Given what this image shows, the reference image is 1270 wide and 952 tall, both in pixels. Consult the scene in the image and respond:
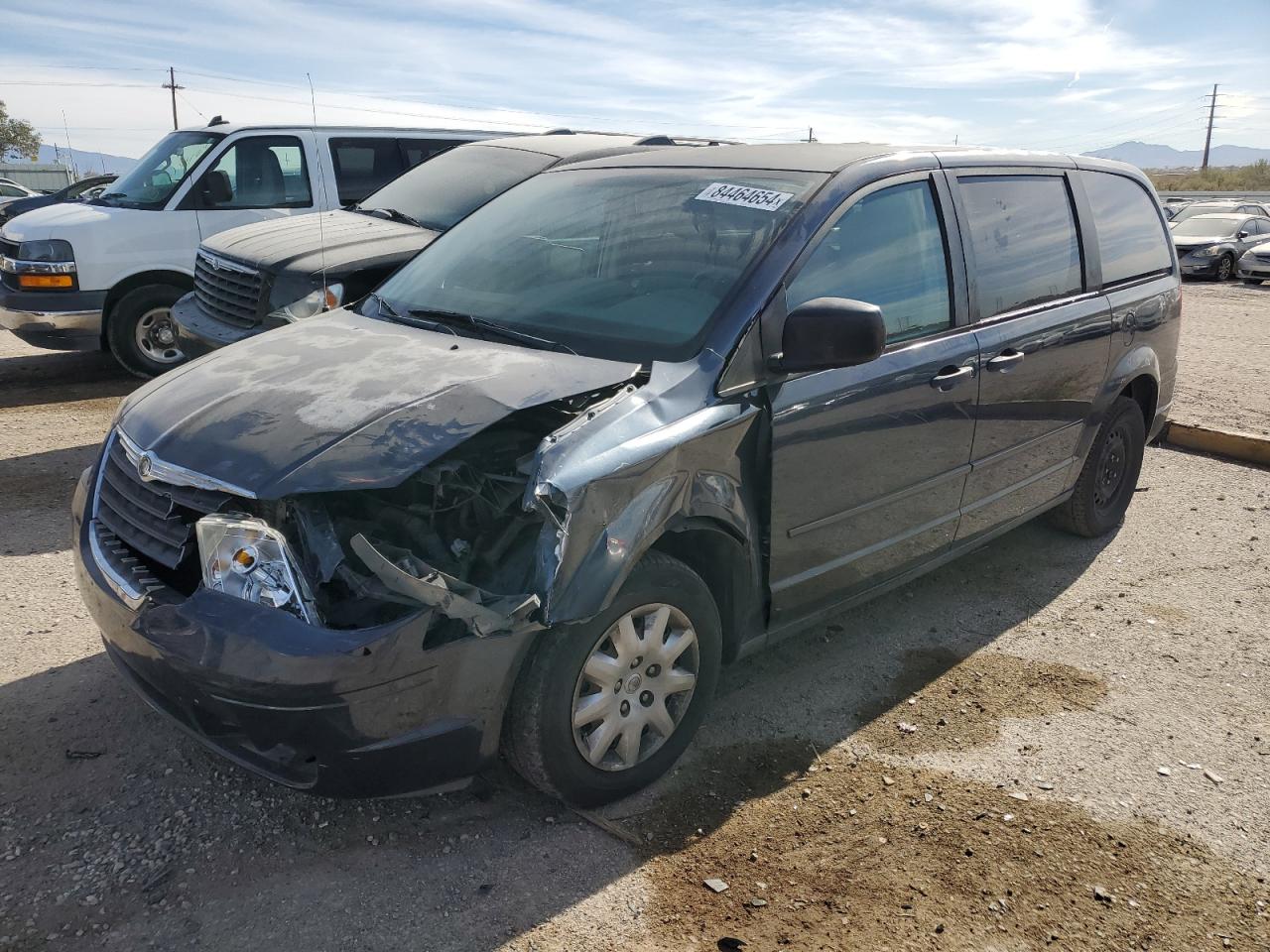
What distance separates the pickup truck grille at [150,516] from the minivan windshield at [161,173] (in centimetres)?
613

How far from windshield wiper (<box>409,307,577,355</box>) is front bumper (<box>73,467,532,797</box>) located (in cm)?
106

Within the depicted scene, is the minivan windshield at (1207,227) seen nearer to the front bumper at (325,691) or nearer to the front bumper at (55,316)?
the front bumper at (55,316)

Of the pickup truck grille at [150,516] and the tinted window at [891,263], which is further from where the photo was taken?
the tinted window at [891,263]

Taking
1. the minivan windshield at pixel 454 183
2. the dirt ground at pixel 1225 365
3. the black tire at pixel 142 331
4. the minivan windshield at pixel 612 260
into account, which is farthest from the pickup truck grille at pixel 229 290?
the dirt ground at pixel 1225 365

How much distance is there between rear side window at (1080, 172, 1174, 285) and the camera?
486cm

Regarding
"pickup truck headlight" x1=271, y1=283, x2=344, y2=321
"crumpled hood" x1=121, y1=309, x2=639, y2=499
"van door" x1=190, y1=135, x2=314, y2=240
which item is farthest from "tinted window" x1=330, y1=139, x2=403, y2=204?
"crumpled hood" x1=121, y1=309, x2=639, y2=499

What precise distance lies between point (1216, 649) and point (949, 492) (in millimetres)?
1389

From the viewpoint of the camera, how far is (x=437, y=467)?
2.74 meters

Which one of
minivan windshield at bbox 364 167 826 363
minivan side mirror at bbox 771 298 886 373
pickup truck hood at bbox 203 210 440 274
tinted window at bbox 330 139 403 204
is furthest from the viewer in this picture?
tinted window at bbox 330 139 403 204

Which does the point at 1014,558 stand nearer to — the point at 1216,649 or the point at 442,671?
the point at 1216,649

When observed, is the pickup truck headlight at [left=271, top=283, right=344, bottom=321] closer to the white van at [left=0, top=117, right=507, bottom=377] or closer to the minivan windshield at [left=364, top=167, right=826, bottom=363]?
the minivan windshield at [left=364, top=167, right=826, bottom=363]

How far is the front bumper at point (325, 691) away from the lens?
95.2 inches

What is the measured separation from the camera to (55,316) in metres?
7.92

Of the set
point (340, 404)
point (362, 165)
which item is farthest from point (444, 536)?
point (362, 165)
